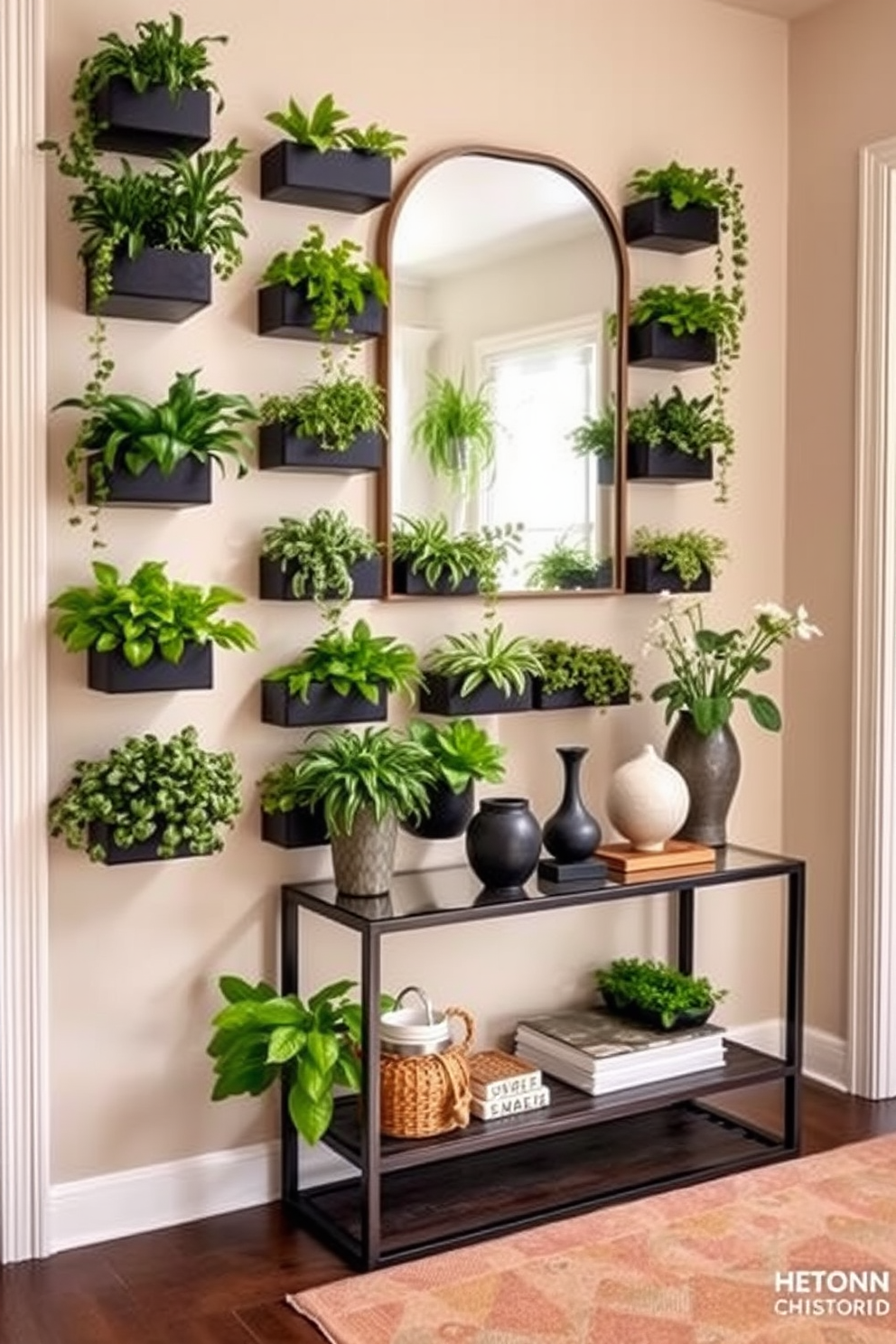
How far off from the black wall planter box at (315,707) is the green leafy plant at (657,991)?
0.95 m

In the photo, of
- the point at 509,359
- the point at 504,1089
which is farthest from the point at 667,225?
the point at 504,1089

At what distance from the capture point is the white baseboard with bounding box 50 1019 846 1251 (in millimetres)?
3033

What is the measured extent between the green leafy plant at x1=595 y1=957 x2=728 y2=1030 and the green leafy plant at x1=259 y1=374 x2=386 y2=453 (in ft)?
4.71

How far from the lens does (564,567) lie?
363 cm

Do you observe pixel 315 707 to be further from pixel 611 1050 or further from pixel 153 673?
pixel 611 1050

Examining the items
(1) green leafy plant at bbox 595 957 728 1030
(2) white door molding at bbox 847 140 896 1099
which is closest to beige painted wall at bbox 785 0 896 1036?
(2) white door molding at bbox 847 140 896 1099

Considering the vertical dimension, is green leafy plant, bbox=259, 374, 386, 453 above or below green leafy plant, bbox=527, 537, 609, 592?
above

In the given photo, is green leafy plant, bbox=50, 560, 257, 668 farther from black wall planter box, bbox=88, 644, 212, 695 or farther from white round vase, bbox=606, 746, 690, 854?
white round vase, bbox=606, 746, 690, 854

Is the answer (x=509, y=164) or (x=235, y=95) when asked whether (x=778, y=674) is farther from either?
(x=235, y=95)

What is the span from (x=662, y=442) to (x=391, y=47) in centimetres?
109

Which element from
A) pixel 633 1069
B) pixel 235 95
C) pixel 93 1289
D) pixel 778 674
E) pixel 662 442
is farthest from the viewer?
pixel 778 674

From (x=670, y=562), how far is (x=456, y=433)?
2.09 ft

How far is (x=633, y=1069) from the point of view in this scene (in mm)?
3373

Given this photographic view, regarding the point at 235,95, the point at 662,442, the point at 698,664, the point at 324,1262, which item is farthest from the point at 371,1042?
the point at 235,95
